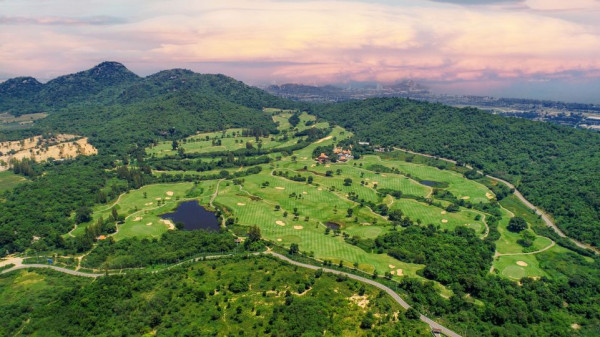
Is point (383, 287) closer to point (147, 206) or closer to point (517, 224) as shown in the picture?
point (517, 224)

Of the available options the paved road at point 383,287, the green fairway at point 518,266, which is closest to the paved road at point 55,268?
the paved road at point 383,287

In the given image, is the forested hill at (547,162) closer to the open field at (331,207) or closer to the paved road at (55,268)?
the open field at (331,207)

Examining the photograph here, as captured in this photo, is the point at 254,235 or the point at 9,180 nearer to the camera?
the point at 254,235

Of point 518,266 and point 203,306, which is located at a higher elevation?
point 203,306

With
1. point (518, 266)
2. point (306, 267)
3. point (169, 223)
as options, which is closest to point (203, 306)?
point (306, 267)

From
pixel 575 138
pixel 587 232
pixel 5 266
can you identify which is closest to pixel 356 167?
pixel 587 232

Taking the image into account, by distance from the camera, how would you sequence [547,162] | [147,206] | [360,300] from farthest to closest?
[547,162]
[147,206]
[360,300]
